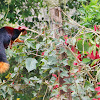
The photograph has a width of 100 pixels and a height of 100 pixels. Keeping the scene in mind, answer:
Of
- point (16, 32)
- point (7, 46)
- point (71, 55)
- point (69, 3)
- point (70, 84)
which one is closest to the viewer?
point (71, 55)

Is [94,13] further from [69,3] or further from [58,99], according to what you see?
[69,3]

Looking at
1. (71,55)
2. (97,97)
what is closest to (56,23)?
(71,55)

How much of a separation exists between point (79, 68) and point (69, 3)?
118 centimetres

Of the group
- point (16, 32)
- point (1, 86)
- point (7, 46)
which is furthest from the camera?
point (16, 32)

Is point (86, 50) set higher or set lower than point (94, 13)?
lower

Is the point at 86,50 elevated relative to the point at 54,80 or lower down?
elevated

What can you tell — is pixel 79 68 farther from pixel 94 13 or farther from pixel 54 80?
pixel 94 13

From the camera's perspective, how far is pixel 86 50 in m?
1.28

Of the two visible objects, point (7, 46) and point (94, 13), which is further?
point (7, 46)

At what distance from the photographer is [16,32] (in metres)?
1.57

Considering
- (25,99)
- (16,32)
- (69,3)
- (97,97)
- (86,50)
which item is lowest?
(25,99)

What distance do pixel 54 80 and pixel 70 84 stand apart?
0.37 feet

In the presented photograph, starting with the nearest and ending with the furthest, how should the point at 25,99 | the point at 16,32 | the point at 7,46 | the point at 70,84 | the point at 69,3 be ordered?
the point at 70,84 → the point at 7,46 → the point at 16,32 → the point at 69,3 → the point at 25,99

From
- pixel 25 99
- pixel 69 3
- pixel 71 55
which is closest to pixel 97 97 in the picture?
pixel 71 55
